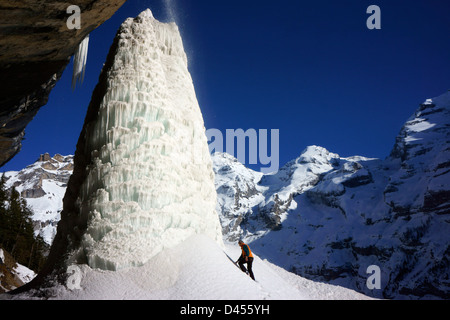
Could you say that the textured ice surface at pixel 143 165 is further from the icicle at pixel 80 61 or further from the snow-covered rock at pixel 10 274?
the snow-covered rock at pixel 10 274

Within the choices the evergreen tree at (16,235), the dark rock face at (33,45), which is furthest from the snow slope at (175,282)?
the evergreen tree at (16,235)

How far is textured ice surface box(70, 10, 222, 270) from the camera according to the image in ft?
31.5

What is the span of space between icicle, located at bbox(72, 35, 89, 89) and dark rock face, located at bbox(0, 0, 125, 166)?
15.7 inches

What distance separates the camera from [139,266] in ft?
29.8

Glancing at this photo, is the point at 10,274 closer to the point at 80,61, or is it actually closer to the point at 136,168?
the point at 80,61

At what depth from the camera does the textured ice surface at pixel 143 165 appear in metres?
9.59

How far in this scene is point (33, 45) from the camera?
1177cm

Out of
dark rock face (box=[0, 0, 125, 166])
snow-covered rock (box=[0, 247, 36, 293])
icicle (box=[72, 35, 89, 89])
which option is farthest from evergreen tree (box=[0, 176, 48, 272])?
icicle (box=[72, 35, 89, 89])

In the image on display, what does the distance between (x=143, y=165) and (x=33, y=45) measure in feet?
20.3

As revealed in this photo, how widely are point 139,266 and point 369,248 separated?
203 meters

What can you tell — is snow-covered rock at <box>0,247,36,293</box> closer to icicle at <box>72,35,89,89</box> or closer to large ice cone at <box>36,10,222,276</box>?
icicle at <box>72,35,89,89</box>

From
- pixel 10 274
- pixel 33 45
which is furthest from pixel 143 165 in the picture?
pixel 10 274
